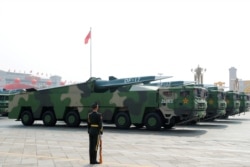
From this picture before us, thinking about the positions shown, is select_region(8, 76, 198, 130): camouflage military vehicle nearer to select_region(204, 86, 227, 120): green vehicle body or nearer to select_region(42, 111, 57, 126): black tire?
select_region(42, 111, 57, 126): black tire

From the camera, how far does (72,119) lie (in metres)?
20.3

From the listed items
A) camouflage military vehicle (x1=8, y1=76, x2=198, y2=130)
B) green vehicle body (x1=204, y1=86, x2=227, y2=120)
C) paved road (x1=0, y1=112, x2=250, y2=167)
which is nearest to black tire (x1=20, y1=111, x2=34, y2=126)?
camouflage military vehicle (x1=8, y1=76, x2=198, y2=130)

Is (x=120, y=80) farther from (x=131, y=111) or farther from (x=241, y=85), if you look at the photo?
(x=241, y=85)

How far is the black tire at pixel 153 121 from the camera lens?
17.3 m

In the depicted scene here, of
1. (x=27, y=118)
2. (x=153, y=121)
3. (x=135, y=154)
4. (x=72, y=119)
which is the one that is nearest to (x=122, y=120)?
(x=153, y=121)

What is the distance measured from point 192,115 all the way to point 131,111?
320 cm

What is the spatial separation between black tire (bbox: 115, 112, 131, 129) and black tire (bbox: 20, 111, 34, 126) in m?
5.90

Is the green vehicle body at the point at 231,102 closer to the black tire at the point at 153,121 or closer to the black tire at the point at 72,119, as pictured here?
the black tire at the point at 153,121

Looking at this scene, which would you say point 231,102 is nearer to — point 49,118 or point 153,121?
point 153,121

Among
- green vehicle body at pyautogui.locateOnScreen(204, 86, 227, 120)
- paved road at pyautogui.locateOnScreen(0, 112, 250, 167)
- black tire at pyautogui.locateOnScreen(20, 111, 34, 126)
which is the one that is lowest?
paved road at pyautogui.locateOnScreen(0, 112, 250, 167)

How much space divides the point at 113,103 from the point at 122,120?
3.36 ft

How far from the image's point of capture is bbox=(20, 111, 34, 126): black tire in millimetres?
21578

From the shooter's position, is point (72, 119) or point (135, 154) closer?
point (135, 154)

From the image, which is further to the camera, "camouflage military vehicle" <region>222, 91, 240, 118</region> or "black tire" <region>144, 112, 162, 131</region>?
"camouflage military vehicle" <region>222, 91, 240, 118</region>
